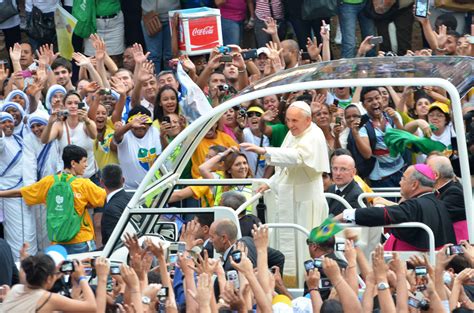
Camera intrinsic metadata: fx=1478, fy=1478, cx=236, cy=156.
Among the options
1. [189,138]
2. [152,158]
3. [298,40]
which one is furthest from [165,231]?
[298,40]

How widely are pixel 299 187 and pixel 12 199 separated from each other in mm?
4161

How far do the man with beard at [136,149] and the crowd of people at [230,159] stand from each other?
2cm

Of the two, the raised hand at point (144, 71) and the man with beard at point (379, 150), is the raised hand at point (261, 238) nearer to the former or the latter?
the man with beard at point (379, 150)

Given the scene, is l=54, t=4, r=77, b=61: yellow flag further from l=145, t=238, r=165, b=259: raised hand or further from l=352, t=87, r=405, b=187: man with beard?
l=145, t=238, r=165, b=259: raised hand

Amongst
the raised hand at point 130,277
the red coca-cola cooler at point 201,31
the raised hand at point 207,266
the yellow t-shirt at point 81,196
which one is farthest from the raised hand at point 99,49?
the raised hand at point 130,277

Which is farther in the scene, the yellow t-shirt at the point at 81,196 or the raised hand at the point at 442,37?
the raised hand at the point at 442,37

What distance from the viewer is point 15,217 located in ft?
50.2

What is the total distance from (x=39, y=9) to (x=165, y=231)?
272 inches

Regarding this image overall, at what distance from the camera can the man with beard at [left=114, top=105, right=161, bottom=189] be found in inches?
601

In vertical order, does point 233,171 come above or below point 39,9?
below

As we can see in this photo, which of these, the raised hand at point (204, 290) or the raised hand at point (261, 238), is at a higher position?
the raised hand at point (261, 238)

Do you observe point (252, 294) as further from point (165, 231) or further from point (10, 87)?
point (10, 87)

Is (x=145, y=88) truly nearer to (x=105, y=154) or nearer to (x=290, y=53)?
(x=105, y=154)

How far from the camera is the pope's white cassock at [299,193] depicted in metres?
12.1
